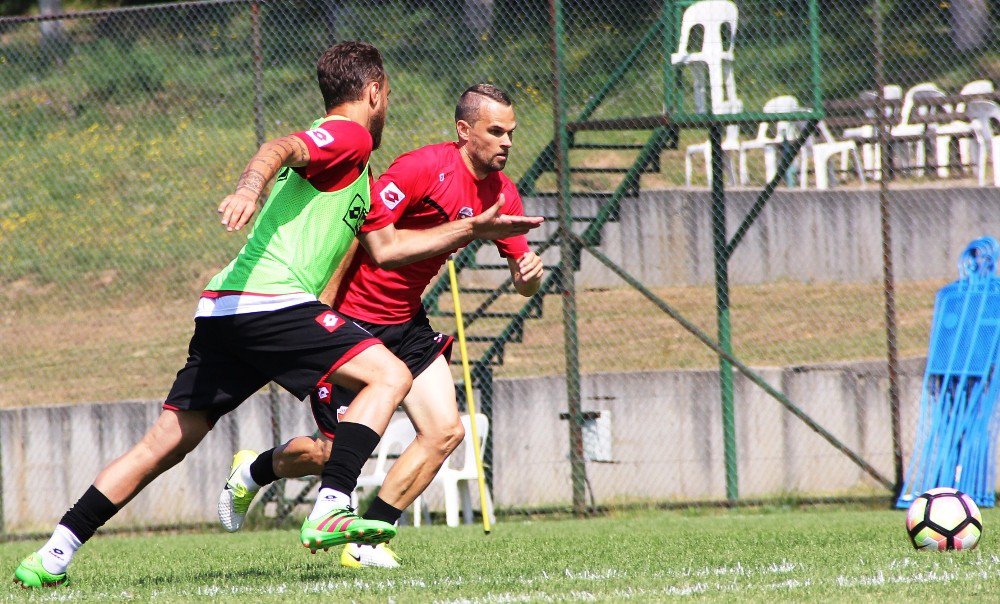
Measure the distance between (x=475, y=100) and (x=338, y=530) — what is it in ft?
7.71

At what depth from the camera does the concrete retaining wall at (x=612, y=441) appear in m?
9.98

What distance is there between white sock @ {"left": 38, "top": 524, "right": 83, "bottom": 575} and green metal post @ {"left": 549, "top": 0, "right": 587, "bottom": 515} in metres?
4.94

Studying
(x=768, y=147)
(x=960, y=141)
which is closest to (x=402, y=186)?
(x=768, y=147)

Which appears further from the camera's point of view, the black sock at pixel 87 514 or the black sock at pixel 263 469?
the black sock at pixel 263 469

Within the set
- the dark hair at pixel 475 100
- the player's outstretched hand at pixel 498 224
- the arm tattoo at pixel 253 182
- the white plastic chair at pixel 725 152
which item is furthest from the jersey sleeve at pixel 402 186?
the white plastic chair at pixel 725 152

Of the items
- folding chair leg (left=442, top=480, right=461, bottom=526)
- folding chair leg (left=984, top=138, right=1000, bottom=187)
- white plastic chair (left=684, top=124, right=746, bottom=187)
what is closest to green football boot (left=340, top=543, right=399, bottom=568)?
folding chair leg (left=442, top=480, right=461, bottom=526)

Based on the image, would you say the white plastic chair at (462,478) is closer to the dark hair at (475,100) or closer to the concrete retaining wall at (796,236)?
the dark hair at (475,100)

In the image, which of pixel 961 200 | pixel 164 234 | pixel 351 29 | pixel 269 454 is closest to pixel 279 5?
pixel 351 29

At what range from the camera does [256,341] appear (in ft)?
15.9

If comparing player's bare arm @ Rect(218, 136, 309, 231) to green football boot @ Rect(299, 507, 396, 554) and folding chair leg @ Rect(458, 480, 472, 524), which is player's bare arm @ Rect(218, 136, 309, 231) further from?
folding chair leg @ Rect(458, 480, 472, 524)

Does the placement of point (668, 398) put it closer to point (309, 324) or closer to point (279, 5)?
point (279, 5)

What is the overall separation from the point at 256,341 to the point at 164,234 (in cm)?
674

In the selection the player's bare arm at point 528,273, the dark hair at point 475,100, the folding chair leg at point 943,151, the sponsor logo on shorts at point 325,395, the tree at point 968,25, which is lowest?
the sponsor logo on shorts at point 325,395

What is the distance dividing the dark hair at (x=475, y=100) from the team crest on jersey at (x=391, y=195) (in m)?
0.54
